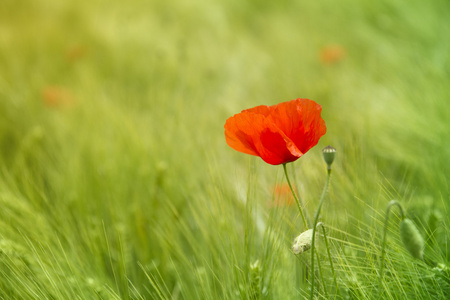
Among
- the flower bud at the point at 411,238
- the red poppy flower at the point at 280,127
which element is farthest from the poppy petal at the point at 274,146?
the flower bud at the point at 411,238

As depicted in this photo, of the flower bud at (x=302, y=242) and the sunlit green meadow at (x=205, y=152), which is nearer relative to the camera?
the flower bud at (x=302, y=242)

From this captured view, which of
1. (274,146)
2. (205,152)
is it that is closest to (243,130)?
(274,146)

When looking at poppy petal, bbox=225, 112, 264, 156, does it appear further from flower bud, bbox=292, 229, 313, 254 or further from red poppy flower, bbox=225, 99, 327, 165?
flower bud, bbox=292, 229, 313, 254

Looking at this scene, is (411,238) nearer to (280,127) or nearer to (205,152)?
(280,127)

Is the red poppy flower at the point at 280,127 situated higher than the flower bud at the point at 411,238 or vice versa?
the red poppy flower at the point at 280,127

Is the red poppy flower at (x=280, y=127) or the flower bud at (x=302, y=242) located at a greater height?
the red poppy flower at (x=280, y=127)

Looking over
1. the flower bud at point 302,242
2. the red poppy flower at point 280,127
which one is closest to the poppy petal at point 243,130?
the red poppy flower at point 280,127

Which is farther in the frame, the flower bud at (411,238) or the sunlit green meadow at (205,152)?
the sunlit green meadow at (205,152)

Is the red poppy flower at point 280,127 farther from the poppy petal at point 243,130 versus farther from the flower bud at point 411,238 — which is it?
the flower bud at point 411,238
